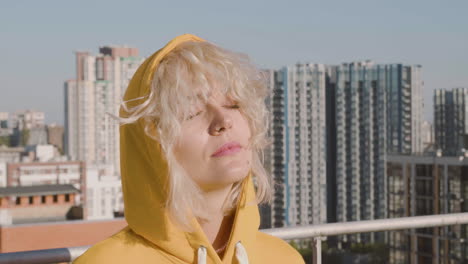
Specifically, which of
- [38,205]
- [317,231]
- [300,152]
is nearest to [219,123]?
[317,231]

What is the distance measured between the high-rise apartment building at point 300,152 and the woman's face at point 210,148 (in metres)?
47.6

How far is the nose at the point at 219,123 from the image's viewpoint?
0.97m

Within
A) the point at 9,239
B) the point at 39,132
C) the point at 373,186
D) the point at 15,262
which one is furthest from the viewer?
the point at 39,132

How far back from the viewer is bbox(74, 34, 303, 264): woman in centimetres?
95

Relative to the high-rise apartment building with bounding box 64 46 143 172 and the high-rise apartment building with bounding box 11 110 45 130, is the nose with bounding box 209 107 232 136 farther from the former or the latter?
the high-rise apartment building with bounding box 11 110 45 130

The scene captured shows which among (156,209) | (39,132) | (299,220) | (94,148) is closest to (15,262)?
(156,209)

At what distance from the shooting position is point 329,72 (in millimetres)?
51438

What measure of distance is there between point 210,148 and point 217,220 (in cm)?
11

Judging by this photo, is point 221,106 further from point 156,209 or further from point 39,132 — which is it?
point 39,132

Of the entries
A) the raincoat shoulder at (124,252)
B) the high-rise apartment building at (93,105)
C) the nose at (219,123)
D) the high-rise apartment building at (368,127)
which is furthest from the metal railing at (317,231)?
the high-rise apartment building at (93,105)

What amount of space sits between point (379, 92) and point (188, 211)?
49.5 metres

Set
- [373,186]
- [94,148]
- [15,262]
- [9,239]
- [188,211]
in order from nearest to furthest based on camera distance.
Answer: [188,211] → [15,262] → [9,239] → [373,186] → [94,148]

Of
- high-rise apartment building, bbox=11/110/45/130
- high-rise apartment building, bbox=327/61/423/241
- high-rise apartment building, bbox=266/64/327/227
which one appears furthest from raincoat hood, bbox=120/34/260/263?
high-rise apartment building, bbox=11/110/45/130

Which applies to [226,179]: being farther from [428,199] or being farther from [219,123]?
[428,199]
